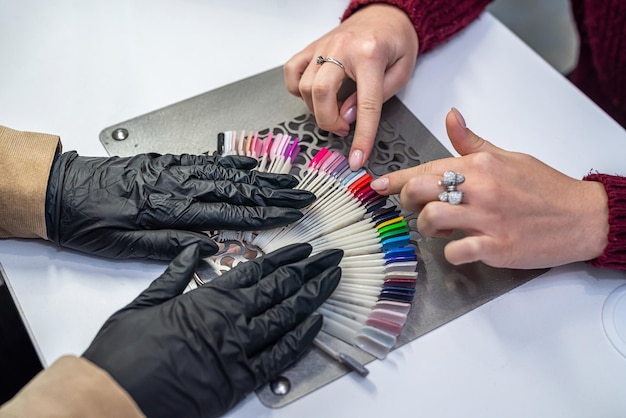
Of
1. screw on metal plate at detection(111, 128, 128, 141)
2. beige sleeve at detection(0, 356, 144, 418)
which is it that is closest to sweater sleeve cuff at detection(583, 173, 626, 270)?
beige sleeve at detection(0, 356, 144, 418)

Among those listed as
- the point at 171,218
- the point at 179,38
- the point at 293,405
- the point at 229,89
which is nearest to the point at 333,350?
the point at 293,405

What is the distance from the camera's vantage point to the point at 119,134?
129cm

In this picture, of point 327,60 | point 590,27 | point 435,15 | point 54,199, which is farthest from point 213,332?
point 590,27

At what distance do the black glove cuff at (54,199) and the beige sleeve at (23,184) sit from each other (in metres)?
0.01

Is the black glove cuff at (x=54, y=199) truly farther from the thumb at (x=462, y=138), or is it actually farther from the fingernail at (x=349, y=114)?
the thumb at (x=462, y=138)

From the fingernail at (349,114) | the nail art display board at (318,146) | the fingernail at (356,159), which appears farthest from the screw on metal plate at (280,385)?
the fingernail at (349,114)

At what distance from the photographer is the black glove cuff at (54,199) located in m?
1.08

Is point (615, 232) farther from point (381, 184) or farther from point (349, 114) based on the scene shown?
point (349, 114)

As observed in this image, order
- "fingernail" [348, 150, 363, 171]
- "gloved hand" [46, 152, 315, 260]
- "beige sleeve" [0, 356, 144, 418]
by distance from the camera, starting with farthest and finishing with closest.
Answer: "fingernail" [348, 150, 363, 171] < "gloved hand" [46, 152, 315, 260] < "beige sleeve" [0, 356, 144, 418]

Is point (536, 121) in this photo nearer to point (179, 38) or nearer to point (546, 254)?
point (546, 254)

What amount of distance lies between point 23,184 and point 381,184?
0.67m

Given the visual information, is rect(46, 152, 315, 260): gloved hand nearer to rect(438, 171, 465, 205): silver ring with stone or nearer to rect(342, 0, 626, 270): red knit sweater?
rect(438, 171, 465, 205): silver ring with stone

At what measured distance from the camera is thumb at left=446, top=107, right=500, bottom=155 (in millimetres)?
1103

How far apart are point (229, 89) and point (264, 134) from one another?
0.17 meters
